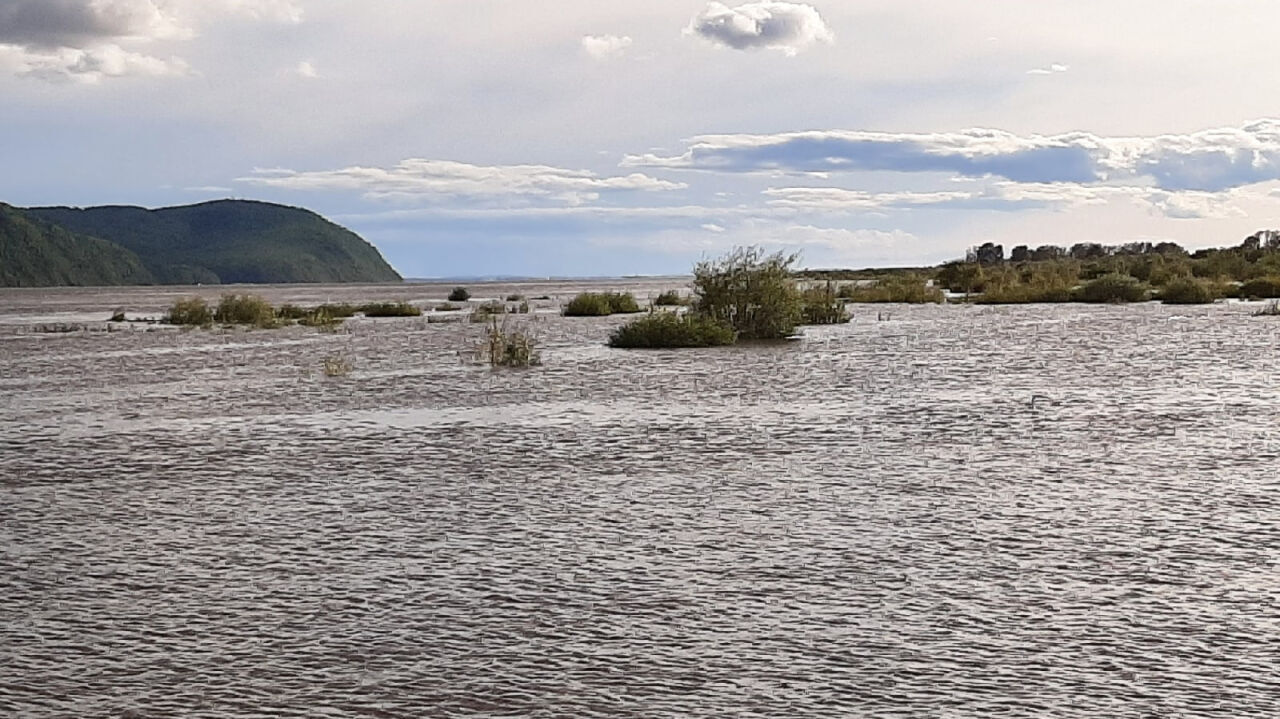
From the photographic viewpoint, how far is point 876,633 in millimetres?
7184

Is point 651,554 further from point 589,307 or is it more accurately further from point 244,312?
point 589,307

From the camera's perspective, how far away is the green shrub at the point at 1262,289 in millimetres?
53938

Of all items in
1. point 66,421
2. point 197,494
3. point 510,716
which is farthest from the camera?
point 66,421

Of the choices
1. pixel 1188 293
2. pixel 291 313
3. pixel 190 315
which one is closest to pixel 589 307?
pixel 291 313

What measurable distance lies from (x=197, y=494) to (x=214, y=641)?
4.90 m

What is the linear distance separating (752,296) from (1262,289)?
95.8ft

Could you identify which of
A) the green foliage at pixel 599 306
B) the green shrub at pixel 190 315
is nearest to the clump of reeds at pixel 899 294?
the green foliage at pixel 599 306

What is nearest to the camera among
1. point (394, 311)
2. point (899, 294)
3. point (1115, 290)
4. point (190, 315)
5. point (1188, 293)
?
point (190, 315)

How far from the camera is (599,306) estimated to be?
53.7m

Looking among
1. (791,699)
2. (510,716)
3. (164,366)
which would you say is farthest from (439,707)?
(164,366)

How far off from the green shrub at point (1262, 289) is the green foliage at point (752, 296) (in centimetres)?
2709

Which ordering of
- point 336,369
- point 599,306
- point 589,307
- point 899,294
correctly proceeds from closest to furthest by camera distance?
point 336,369 < point 589,307 < point 599,306 < point 899,294

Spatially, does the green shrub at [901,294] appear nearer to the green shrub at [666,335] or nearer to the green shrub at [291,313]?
the green shrub at [291,313]

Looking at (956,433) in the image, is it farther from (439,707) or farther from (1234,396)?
(439,707)
